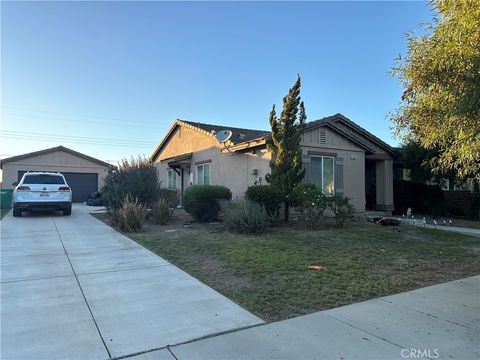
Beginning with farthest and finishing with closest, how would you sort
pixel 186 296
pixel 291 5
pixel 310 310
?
pixel 291 5
pixel 186 296
pixel 310 310

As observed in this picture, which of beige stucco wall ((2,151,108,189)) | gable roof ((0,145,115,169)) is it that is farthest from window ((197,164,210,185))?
beige stucco wall ((2,151,108,189))

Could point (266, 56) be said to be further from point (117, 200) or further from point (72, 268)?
point (72, 268)

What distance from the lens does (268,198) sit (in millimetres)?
12242

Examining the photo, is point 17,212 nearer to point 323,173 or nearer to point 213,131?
→ point 213,131

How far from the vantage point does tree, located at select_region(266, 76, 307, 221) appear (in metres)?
12.5

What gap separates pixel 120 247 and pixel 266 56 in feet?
34.8

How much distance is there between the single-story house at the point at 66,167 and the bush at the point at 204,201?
669 inches

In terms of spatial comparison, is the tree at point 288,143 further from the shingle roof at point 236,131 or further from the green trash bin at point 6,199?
the green trash bin at point 6,199

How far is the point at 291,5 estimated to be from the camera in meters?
12.0

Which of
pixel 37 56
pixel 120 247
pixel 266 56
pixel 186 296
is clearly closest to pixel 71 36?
pixel 37 56

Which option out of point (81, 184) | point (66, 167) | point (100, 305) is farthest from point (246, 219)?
point (66, 167)

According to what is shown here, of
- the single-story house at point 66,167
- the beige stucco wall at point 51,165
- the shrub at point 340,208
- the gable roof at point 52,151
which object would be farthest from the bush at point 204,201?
the beige stucco wall at point 51,165

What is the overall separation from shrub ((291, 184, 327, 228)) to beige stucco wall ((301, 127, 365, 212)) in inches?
112

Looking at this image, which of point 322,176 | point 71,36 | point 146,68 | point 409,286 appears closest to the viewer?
point 409,286
